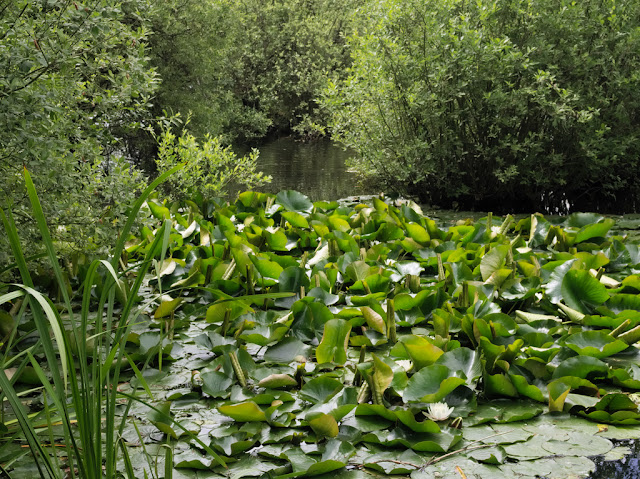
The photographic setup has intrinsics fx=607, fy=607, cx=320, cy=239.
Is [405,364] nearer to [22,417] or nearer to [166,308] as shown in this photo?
[166,308]

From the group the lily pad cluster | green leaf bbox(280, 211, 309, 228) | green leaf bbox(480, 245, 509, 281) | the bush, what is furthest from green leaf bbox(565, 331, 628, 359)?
the bush

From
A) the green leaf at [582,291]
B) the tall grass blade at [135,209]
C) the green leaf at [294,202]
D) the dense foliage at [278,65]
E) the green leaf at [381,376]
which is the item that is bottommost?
the green leaf at [381,376]

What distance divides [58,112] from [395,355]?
6.05 feet

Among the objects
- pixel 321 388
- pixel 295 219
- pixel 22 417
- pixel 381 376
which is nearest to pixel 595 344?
pixel 381 376

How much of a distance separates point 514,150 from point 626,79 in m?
1.20

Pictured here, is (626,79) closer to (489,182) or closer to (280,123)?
(489,182)

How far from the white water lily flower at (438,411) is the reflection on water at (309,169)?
17.9 feet

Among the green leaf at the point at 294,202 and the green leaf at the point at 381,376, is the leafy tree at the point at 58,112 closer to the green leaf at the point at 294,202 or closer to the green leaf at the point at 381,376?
the green leaf at the point at 381,376

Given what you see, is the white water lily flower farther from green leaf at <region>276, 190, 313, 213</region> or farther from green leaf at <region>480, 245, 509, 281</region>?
green leaf at <region>276, 190, 313, 213</region>

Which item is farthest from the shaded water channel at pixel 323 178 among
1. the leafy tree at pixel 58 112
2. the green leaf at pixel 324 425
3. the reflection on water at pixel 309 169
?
the leafy tree at pixel 58 112

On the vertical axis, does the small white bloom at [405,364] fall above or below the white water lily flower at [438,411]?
above

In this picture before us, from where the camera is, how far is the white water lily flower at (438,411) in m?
2.18

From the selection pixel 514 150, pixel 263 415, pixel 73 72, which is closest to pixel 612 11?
pixel 514 150

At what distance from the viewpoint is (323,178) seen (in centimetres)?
957
